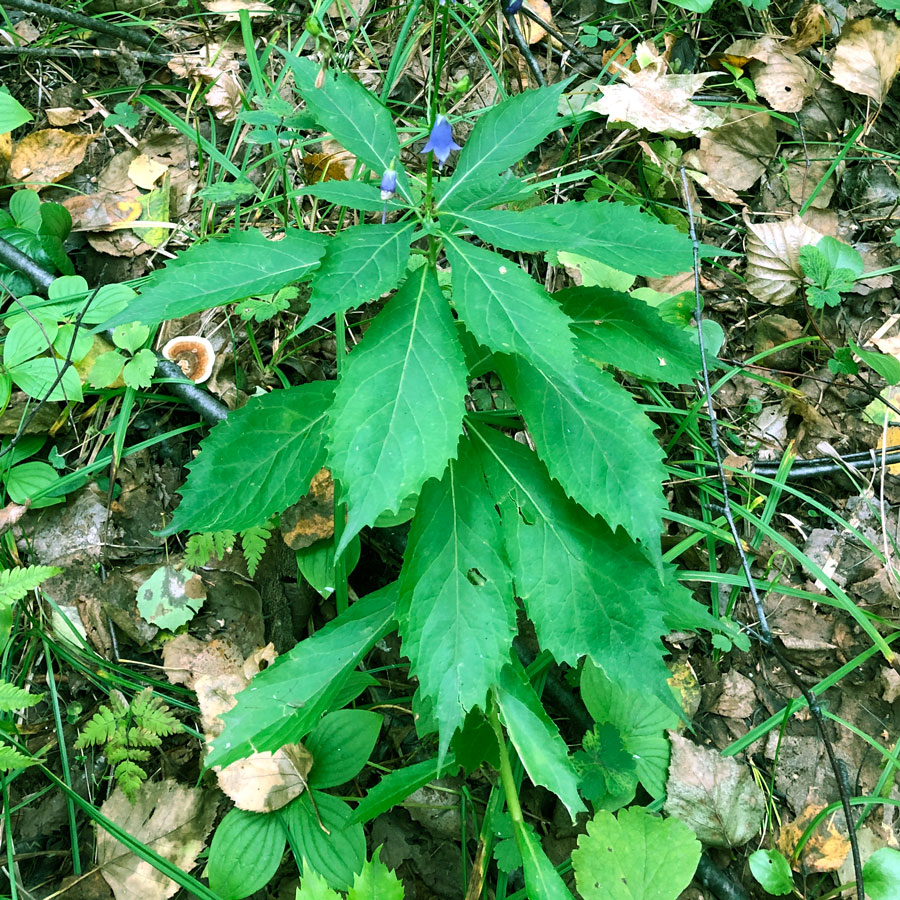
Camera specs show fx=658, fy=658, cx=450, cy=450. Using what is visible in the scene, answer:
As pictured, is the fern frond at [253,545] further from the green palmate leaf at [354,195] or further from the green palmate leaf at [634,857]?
the green palmate leaf at [634,857]

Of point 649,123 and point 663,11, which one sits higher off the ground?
point 663,11

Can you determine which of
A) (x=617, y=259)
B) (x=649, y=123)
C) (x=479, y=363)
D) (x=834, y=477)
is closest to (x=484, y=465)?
(x=479, y=363)

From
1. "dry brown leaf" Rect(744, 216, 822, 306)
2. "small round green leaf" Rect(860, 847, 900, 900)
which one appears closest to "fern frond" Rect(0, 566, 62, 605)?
"small round green leaf" Rect(860, 847, 900, 900)

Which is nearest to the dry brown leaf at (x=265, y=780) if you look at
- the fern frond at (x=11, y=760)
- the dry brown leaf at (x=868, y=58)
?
the fern frond at (x=11, y=760)

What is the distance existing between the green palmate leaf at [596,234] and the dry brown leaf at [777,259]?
1.34 m

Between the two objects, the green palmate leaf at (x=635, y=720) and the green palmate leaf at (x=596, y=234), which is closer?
the green palmate leaf at (x=596, y=234)

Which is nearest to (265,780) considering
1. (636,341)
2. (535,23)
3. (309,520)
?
(309,520)

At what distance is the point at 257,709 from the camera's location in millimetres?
1729

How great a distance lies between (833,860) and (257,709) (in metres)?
1.85

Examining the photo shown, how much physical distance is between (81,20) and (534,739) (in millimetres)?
3561

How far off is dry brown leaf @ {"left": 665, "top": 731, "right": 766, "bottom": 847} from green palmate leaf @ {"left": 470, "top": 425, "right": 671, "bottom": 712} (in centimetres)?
73

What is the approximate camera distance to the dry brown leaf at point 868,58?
10.1 ft

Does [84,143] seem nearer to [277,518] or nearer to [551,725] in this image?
[277,518]

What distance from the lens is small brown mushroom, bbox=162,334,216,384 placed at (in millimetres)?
2502
